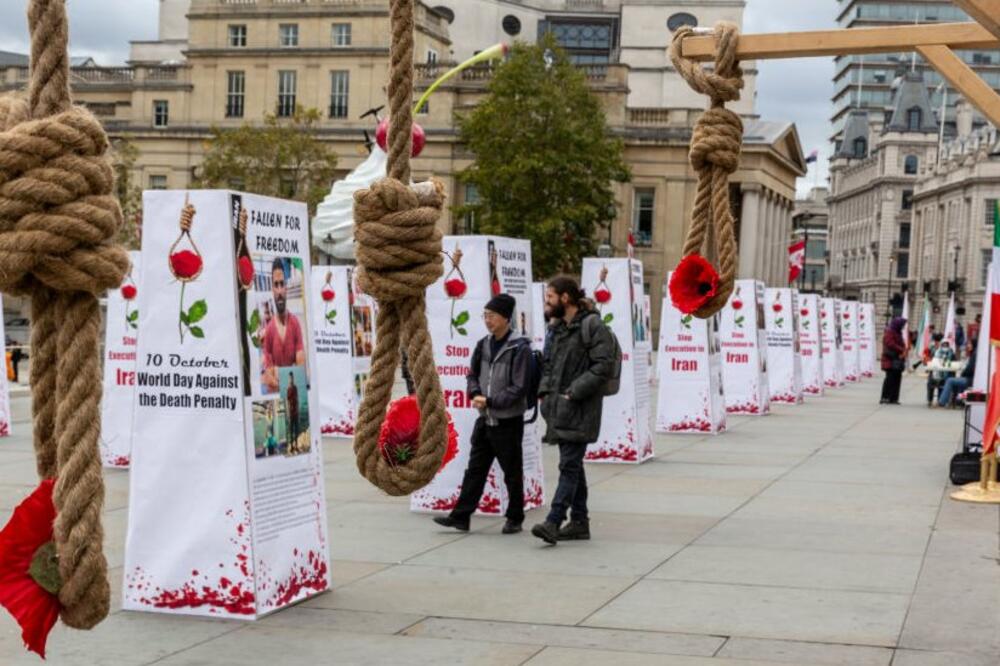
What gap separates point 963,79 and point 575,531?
245 inches

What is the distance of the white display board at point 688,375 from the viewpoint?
23.3 m

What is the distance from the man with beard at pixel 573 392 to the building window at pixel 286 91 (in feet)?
269

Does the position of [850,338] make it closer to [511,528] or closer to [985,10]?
[511,528]

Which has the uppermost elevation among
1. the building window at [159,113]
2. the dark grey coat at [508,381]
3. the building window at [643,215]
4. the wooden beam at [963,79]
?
the building window at [159,113]

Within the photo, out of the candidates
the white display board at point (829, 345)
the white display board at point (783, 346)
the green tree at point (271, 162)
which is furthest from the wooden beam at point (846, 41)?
the green tree at point (271, 162)

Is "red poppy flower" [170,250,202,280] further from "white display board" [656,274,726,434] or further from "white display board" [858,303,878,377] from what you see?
"white display board" [858,303,878,377]

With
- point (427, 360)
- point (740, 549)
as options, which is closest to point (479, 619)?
point (740, 549)

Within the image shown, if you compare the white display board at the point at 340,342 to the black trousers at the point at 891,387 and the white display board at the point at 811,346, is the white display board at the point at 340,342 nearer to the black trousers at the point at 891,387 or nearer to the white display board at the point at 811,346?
the black trousers at the point at 891,387

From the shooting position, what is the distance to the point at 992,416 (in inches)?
621

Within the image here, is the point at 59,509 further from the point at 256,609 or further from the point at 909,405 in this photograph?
the point at 909,405

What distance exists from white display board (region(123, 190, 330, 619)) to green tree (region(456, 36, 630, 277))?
59476 millimetres

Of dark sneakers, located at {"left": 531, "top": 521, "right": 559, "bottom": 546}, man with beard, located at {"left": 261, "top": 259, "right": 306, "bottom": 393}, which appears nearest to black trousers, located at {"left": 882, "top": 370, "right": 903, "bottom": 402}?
dark sneakers, located at {"left": 531, "top": 521, "right": 559, "bottom": 546}

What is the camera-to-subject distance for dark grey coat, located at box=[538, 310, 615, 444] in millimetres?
12461

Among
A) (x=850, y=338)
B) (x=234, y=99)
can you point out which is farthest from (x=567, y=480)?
(x=234, y=99)
